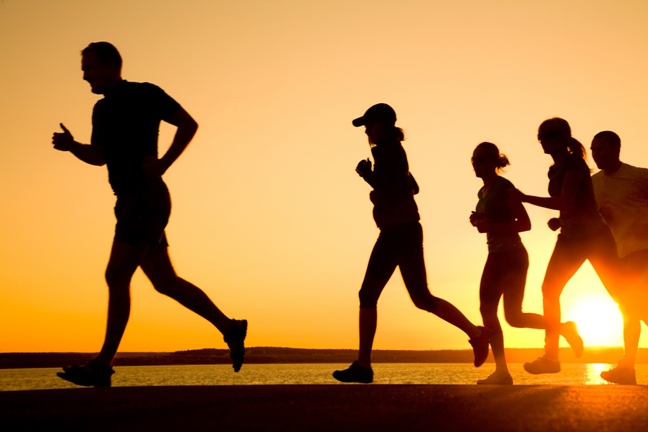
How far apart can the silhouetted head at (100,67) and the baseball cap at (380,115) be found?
84.8 inches

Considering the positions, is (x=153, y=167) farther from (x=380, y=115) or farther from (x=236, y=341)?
(x=380, y=115)

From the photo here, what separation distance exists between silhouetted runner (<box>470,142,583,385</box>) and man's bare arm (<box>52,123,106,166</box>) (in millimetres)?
3489

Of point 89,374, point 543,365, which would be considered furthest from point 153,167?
point 543,365

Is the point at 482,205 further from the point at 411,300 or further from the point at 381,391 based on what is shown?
the point at 381,391

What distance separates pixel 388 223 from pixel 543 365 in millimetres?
1969

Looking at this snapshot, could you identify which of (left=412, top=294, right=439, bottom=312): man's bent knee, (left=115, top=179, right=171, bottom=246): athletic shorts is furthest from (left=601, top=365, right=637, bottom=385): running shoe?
(left=115, top=179, right=171, bottom=246): athletic shorts

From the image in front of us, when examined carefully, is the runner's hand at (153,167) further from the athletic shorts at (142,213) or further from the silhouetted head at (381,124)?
the silhouetted head at (381,124)

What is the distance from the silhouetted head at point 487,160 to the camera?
7672 millimetres

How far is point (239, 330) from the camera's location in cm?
623

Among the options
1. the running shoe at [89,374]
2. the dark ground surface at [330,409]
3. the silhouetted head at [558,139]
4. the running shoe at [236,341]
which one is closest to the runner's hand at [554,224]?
the silhouetted head at [558,139]

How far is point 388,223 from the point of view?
6895 millimetres

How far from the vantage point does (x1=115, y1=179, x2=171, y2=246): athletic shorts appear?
5.67 meters

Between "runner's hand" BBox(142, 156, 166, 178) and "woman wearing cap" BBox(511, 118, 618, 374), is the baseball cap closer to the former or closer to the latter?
"woman wearing cap" BBox(511, 118, 618, 374)

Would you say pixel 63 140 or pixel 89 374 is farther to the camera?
pixel 63 140
